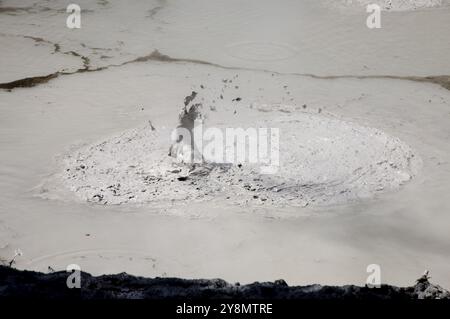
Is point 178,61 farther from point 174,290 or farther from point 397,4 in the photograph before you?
point 174,290

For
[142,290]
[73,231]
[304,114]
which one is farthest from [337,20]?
[142,290]

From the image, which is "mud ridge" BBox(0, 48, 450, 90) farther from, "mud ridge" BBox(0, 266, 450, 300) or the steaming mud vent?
"mud ridge" BBox(0, 266, 450, 300)

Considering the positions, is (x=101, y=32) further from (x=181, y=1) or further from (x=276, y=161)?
(x=276, y=161)

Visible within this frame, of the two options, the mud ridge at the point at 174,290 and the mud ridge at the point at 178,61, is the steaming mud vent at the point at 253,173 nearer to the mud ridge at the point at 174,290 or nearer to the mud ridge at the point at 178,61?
the mud ridge at the point at 178,61

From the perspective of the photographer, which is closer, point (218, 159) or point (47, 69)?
point (218, 159)

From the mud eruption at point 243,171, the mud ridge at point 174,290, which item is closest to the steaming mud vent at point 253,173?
the mud eruption at point 243,171

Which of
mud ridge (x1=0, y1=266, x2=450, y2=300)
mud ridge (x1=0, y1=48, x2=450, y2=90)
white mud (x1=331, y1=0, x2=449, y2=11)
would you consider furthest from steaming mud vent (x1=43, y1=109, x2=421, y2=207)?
white mud (x1=331, y1=0, x2=449, y2=11)

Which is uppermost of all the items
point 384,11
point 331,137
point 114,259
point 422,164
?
point 384,11

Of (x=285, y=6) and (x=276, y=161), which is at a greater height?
(x=285, y=6)
